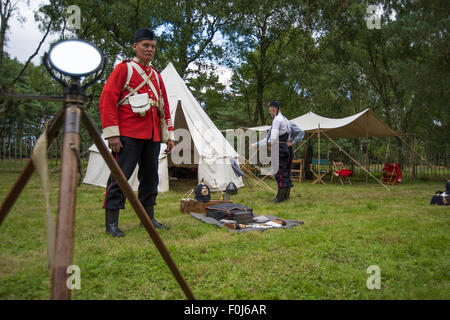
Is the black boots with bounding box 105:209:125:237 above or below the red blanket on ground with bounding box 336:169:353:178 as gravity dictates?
below

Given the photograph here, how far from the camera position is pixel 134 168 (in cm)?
284

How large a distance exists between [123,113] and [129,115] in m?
0.06

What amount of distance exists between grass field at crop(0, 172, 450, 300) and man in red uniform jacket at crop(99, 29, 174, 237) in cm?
44

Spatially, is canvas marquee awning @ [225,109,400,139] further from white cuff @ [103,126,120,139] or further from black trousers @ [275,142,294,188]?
white cuff @ [103,126,120,139]

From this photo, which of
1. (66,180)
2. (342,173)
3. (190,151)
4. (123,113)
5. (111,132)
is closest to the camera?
(66,180)

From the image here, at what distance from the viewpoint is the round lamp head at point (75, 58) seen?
3.49 ft

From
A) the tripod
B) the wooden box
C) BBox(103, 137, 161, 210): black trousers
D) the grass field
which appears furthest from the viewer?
the wooden box

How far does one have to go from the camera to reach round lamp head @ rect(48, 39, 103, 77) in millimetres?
1064

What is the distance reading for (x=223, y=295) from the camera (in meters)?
1.63

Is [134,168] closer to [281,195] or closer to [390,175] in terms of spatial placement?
[281,195]

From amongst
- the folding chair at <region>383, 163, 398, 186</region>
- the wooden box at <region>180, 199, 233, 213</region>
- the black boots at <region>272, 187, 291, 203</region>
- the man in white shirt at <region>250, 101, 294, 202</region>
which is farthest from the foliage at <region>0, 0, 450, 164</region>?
the wooden box at <region>180, 199, 233, 213</region>

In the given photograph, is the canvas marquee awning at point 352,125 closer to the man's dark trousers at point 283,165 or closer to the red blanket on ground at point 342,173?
the red blanket on ground at point 342,173

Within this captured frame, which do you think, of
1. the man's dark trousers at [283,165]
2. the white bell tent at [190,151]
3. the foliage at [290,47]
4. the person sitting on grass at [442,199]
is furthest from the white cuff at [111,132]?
the foliage at [290,47]

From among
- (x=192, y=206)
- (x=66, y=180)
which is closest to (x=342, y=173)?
(x=192, y=206)
